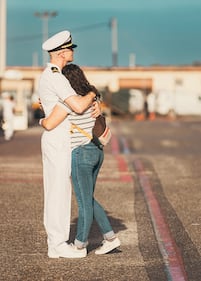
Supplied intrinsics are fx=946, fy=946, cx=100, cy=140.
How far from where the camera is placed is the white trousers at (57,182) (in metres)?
8.13

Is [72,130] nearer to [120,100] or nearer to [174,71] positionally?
[120,100]

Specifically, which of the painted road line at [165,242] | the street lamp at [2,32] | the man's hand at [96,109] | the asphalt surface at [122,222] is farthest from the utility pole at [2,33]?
the man's hand at [96,109]

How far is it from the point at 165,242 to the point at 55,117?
6.23 feet

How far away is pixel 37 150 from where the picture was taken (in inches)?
958

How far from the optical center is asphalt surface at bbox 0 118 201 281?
7.64 m

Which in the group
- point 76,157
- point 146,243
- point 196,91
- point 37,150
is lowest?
point 196,91

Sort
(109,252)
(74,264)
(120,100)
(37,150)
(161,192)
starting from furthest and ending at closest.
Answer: (120,100) → (37,150) → (161,192) → (109,252) → (74,264)

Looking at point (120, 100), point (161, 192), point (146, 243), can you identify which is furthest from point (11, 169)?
point (120, 100)

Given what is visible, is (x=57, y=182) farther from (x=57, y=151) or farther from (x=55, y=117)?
(x=55, y=117)

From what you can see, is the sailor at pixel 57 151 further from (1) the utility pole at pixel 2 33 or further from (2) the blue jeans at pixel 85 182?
(1) the utility pole at pixel 2 33

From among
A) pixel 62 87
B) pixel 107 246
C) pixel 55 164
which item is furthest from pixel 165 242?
pixel 62 87

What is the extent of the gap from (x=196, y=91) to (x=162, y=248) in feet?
240

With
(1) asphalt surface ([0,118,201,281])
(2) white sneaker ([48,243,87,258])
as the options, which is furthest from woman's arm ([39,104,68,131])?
(1) asphalt surface ([0,118,201,281])

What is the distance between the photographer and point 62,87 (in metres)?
A: 7.99
